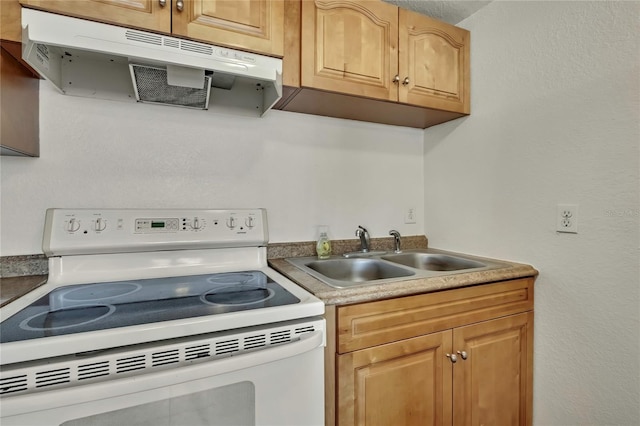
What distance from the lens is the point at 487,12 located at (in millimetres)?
1556

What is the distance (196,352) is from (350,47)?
1.31 m

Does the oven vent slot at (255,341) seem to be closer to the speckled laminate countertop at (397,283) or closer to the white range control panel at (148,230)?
the speckled laminate countertop at (397,283)

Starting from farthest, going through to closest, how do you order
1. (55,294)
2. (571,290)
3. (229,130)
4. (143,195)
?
Answer: (229,130) < (143,195) < (571,290) < (55,294)

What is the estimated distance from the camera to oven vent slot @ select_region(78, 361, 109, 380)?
2.18 feet

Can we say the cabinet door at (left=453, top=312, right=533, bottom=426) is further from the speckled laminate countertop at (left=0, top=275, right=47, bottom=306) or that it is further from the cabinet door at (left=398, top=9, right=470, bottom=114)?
the speckled laminate countertop at (left=0, top=275, right=47, bottom=306)

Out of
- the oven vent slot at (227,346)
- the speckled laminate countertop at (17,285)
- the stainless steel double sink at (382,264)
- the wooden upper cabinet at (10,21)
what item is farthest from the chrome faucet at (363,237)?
the wooden upper cabinet at (10,21)

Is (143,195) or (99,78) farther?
(143,195)

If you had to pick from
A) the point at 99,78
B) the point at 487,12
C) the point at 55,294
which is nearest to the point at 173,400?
the point at 55,294

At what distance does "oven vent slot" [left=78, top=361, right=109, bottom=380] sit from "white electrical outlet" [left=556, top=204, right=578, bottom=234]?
1.60 m

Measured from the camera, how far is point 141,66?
3.57 feet

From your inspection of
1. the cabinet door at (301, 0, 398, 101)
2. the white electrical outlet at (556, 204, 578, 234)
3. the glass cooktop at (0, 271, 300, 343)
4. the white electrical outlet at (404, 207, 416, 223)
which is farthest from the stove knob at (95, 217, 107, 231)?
the white electrical outlet at (556, 204, 578, 234)

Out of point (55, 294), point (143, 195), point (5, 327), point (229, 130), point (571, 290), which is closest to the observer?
point (5, 327)

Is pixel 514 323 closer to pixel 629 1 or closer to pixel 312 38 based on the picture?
pixel 629 1

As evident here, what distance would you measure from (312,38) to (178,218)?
95 centimetres
